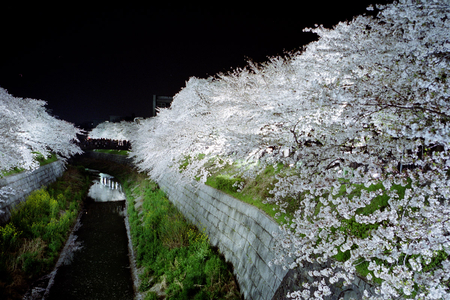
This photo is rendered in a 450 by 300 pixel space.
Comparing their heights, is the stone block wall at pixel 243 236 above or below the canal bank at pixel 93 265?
above

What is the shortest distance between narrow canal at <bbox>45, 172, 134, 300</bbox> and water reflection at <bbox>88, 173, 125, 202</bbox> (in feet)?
15.1

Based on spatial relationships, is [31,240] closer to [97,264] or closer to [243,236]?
[97,264]

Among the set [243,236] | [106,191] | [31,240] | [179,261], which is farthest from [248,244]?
[106,191]

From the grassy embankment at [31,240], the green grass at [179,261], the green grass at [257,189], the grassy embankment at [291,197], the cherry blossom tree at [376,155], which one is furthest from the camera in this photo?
the grassy embankment at [31,240]

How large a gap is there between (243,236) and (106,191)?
23.1m

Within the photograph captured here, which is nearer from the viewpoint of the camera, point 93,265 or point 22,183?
point 93,265

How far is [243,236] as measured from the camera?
8.03m

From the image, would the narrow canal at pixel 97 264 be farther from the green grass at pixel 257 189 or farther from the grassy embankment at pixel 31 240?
the green grass at pixel 257 189

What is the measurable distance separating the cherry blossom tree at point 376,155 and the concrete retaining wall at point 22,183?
12.3m

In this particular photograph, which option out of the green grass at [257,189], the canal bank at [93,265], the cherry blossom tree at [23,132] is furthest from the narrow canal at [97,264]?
the green grass at [257,189]

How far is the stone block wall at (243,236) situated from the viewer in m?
6.30

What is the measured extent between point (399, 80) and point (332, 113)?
1.36 metres

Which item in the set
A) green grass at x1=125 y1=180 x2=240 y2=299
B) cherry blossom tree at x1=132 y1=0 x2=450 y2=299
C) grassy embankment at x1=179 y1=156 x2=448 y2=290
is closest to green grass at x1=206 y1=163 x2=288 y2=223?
grassy embankment at x1=179 y1=156 x2=448 y2=290

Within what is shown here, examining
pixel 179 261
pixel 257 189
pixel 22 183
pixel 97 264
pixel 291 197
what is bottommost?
pixel 97 264
